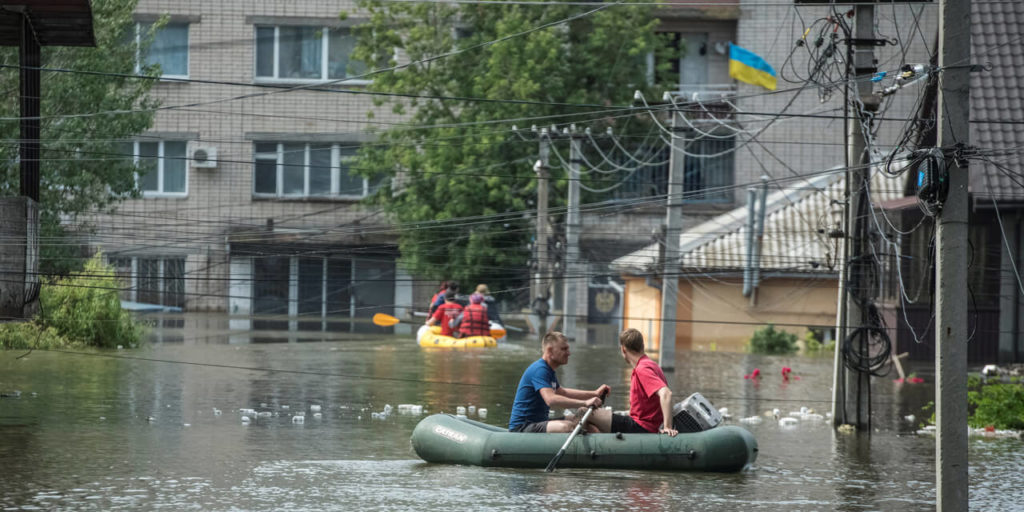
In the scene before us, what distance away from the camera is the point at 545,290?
44.4 m

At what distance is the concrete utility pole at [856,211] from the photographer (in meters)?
19.2

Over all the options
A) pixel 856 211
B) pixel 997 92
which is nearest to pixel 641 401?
pixel 856 211

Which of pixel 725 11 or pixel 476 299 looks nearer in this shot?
pixel 476 299

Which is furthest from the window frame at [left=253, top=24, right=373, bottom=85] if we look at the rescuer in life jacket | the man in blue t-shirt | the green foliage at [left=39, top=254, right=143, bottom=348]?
the man in blue t-shirt

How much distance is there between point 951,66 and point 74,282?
75.3ft

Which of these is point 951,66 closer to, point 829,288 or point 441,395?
point 441,395

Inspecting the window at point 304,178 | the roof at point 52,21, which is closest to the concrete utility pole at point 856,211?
the roof at point 52,21

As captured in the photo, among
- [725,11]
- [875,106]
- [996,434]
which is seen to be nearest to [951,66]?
[875,106]

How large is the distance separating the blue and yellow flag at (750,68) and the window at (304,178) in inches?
522

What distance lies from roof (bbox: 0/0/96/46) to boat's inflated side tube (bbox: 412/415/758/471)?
26.4ft

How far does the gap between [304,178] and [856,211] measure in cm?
3189

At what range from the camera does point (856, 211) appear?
19.8 meters

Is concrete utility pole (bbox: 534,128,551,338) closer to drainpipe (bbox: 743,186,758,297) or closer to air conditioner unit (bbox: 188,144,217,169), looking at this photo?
drainpipe (bbox: 743,186,758,297)

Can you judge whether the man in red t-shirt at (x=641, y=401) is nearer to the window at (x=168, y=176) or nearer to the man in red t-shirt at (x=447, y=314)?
the man in red t-shirt at (x=447, y=314)
